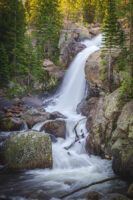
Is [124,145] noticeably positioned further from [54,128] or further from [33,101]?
[33,101]

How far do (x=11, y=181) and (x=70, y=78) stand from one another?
A: 16.9 metres

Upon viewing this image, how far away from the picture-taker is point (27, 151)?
845 centimetres

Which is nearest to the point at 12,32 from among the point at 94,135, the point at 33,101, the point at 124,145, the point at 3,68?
the point at 3,68

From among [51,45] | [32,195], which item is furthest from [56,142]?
[51,45]

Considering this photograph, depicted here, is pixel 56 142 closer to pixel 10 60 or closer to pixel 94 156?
pixel 94 156

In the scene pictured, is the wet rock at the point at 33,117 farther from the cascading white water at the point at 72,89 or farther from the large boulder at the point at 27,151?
the large boulder at the point at 27,151

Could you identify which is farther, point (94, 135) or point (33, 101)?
point (33, 101)

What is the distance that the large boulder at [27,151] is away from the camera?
27.6 feet

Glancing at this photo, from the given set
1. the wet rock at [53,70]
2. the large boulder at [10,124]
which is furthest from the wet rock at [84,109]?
the wet rock at [53,70]

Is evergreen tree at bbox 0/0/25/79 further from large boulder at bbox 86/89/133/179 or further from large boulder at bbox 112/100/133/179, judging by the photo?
large boulder at bbox 112/100/133/179

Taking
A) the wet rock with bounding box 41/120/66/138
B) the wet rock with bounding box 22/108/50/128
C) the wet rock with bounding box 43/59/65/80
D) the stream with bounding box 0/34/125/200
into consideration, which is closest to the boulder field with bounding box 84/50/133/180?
the stream with bounding box 0/34/125/200

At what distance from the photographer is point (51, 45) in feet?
91.8

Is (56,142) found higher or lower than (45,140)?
lower

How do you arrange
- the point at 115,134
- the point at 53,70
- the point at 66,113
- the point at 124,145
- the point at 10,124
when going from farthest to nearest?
the point at 53,70, the point at 66,113, the point at 10,124, the point at 115,134, the point at 124,145
